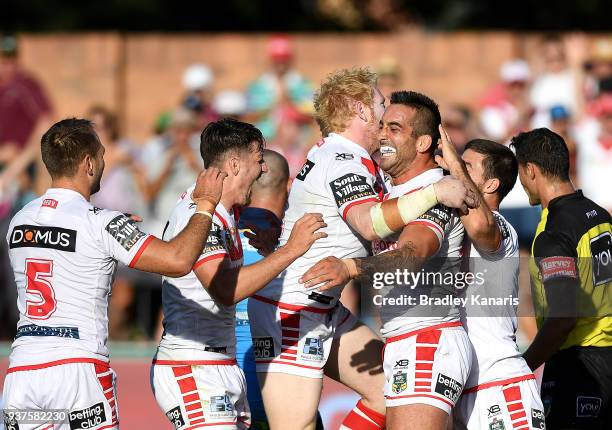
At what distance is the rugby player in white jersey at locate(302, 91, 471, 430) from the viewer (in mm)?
6605

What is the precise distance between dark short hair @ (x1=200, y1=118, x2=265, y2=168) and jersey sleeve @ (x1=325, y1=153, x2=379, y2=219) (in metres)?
0.48

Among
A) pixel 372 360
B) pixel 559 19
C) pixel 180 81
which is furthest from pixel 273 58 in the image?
pixel 559 19

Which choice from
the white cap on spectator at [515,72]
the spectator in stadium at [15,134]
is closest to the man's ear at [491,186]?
the white cap on spectator at [515,72]

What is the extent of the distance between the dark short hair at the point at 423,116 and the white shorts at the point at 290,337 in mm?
1360

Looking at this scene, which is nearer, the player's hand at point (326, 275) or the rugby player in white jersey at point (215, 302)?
the player's hand at point (326, 275)

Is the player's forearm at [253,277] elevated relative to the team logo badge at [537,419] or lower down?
elevated

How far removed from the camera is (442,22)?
82.8ft

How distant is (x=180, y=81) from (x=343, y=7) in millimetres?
9723

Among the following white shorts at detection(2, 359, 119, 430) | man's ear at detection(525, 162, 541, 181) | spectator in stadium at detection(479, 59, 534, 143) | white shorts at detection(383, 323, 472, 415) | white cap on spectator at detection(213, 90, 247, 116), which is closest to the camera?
white shorts at detection(2, 359, 119, 430)

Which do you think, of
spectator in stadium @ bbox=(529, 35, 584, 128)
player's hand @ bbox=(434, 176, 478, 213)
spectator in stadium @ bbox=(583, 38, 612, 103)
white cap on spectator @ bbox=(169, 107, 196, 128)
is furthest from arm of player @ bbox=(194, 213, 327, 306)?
spectator in stadium @ bbox=(583, 38, 612, 103)

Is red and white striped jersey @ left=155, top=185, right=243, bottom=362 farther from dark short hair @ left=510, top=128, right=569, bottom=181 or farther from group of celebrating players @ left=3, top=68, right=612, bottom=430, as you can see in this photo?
dark short hair @ left=510, top=128, right=569, bottom=181

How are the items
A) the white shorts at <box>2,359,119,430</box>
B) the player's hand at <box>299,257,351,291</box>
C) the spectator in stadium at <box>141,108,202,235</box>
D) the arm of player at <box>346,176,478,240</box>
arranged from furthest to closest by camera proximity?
the spectator in stadium at <box>141,108,202,235</box> → the arm of player at <box>346,176,478,240</box> → the white shorts at <box>2,359,119,430</box> → the player's hand at <box>299,257,351,291</box>

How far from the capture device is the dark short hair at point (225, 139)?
706cm

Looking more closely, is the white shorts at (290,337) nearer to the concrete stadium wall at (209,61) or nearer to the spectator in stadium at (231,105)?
the spectator in stadium at (231,105)
